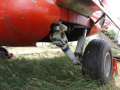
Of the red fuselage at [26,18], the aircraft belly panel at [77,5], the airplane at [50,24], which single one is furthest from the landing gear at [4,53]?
the aircraft belly panel at [77,5]

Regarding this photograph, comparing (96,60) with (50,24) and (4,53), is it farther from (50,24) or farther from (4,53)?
(4,53)

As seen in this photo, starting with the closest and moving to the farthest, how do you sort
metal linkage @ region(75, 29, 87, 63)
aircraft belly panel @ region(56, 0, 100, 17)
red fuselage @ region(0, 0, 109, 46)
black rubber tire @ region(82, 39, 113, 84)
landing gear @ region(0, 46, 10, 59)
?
red fuselage @ region(0, 0, 109, 46)
aircraft belly panel @ region(56, 0, 100, 17)
black rubber tire @ region(82, 39, 113, 84)
metal linkage @ region(75, 29, 87, 63)
landing gear @ region(0, 46, 10, 59)

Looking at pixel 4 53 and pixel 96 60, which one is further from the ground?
pixel 96 60

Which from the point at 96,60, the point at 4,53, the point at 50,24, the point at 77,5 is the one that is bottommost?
the point at 4,53

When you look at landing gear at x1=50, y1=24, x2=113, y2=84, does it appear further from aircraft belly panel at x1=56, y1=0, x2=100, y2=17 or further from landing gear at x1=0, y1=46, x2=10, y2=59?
landing gear at x1=0, y1=46, x2=10, y2=59

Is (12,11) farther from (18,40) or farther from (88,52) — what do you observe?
(88,52)

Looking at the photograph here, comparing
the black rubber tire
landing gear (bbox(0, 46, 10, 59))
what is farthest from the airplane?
landing gear (bbox(0, 46, 10, 59))

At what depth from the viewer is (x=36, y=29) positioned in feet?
4.75

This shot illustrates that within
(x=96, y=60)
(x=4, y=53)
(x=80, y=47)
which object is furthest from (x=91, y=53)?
(x=4, y=53)

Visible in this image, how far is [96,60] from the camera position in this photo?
5.88ft

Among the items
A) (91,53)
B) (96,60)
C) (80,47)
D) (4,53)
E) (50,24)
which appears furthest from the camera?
(4,53)

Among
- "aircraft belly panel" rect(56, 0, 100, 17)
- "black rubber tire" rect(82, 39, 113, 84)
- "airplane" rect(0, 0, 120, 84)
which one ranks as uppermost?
"aircraft belly panel" rect(56, 0, 100, 17)

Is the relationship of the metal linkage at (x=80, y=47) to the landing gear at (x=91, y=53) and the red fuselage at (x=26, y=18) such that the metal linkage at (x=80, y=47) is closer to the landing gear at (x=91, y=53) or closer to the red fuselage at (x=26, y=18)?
the landing gear at (x=91, y=53)

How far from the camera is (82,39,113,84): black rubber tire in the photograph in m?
1.76
